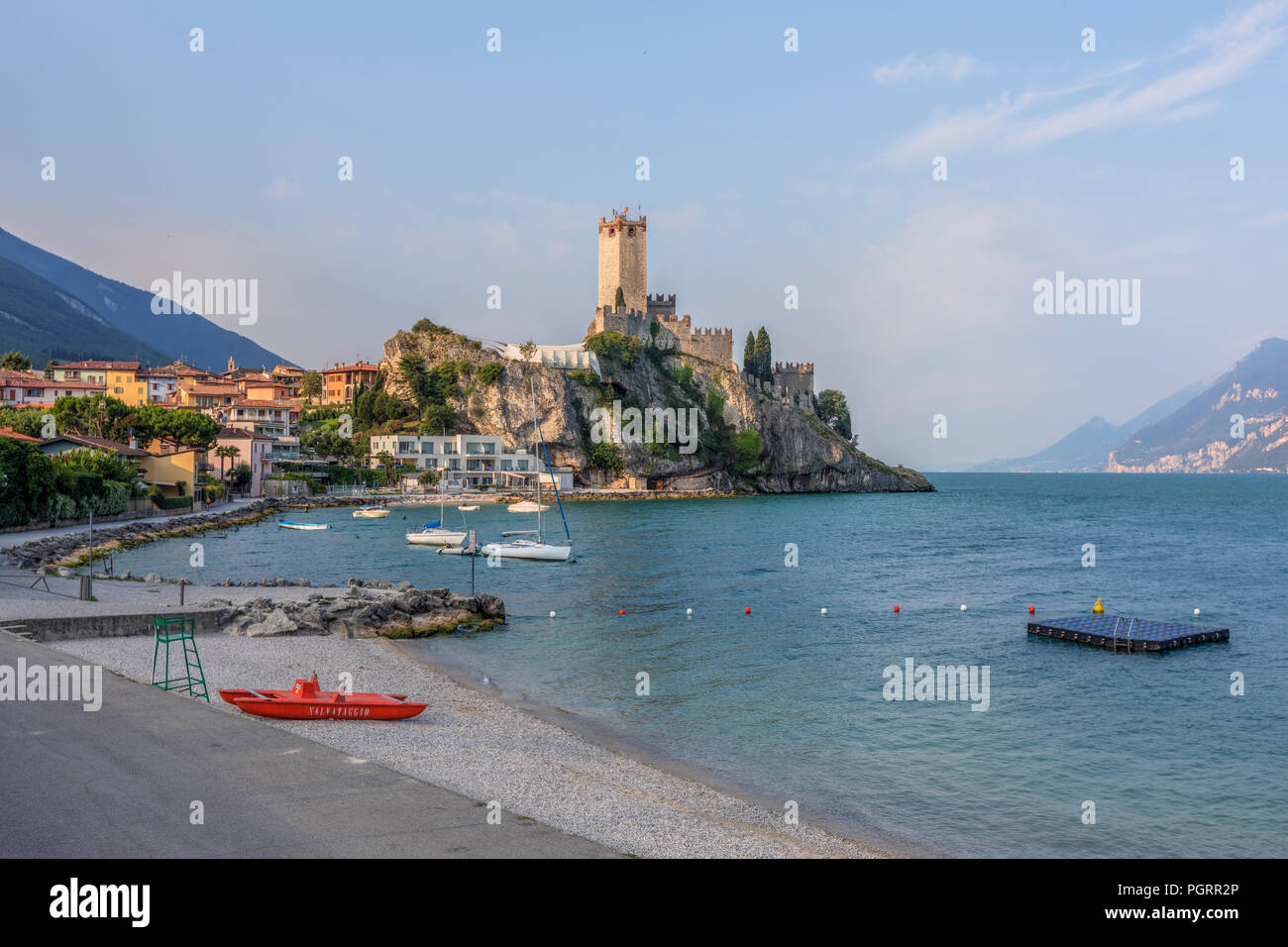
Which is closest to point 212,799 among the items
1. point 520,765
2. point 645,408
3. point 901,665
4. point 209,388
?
point 520,765

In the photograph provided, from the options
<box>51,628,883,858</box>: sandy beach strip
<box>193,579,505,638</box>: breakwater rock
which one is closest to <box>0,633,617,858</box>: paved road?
<box>51,628,883,858</box>: sandy beach strip

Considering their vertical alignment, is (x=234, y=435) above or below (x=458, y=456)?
above

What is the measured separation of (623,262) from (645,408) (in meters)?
27.1

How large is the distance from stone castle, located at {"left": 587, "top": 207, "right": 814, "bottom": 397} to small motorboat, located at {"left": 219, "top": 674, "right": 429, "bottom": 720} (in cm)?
12919

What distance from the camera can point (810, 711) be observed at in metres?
21.3

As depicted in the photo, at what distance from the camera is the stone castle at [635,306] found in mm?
148000

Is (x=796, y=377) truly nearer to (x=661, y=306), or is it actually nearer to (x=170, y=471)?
→ (x=661, y=306)

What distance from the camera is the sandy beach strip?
12242mm

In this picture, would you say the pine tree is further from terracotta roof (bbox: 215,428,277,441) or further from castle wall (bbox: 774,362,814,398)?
terracotta roof (bbox: 215,428,277,441)

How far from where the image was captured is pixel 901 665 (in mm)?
26516
